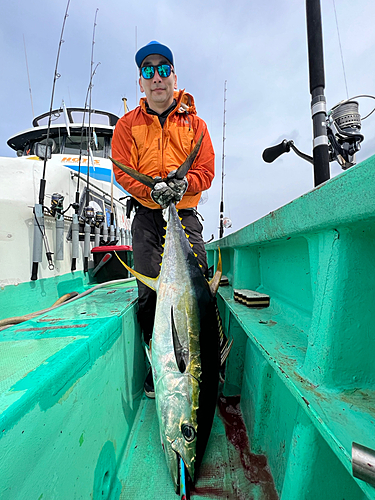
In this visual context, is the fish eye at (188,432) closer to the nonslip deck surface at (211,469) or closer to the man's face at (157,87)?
the nonslip deck surface at (211,469)

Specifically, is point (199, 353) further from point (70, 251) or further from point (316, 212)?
point (70, 251)

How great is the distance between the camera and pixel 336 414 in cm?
65

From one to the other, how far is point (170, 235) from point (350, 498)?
1372mm

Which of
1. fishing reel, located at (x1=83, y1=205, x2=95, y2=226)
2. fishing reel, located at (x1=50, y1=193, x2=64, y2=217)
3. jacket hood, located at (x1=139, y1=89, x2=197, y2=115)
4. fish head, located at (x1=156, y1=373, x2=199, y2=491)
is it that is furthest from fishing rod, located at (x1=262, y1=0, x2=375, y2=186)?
fishing reel, located at (x1=83, y1=205, x2=95, y2=226)

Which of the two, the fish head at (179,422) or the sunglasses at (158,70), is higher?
the sunglasses at (158,70)

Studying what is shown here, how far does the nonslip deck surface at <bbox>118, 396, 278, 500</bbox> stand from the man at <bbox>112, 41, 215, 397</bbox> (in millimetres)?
1030

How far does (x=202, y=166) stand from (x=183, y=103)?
23.0 inches

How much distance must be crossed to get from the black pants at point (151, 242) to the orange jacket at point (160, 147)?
0.10m

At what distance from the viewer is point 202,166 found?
213 cm

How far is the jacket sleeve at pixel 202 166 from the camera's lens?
6.61 feet

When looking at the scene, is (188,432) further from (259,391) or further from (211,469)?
(259,391)

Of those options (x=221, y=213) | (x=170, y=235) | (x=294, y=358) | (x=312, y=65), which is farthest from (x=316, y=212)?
(x=221, y=213)

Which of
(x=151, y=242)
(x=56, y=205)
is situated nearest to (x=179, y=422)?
(x=151, y=242)

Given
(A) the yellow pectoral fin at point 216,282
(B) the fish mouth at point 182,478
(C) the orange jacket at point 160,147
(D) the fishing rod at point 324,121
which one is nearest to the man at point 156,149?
(C) the orange jacket at point 160,147
